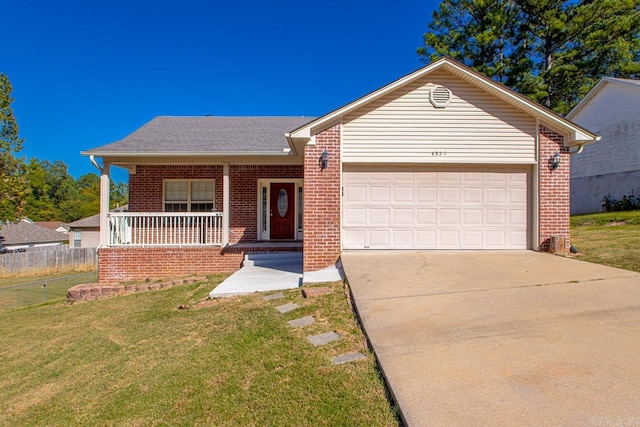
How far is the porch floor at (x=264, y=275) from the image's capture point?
21.2 ft

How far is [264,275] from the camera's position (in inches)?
301

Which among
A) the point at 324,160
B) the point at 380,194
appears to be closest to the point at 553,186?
the point at 380,194

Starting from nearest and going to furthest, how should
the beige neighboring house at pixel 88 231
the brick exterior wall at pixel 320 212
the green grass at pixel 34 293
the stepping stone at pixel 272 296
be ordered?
the stepping stone at pixel 272 296 → the brick exterior wall at pixel 320 212 → the green grass at pixel 34 293 → the beige neighboring house at pixel 88 231

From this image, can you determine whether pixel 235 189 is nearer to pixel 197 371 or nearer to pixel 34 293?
pixel 197 371

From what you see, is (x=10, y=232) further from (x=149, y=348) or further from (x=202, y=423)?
(x=202, y=423)

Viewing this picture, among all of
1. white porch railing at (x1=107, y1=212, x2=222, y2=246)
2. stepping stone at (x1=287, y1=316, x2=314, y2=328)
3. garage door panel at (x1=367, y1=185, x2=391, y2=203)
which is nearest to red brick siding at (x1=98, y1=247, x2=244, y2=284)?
white porch railing at (x1=107, y1=212, x2=222, y2=246)

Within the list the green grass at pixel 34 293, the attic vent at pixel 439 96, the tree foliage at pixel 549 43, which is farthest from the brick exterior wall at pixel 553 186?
the tree foliage at pixel 549 43

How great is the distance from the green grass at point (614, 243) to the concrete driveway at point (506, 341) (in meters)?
1.25

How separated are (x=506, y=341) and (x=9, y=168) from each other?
109 feet

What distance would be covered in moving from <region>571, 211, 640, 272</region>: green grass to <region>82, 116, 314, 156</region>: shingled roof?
8159mm

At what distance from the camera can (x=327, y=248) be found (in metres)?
7.46

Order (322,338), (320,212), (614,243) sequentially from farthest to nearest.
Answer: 1. (614,243)
2. (320,212)
3. (322,338)

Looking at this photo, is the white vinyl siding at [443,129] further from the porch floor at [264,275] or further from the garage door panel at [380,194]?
the porch floor at [264,275]

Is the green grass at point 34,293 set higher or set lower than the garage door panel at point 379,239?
lower
